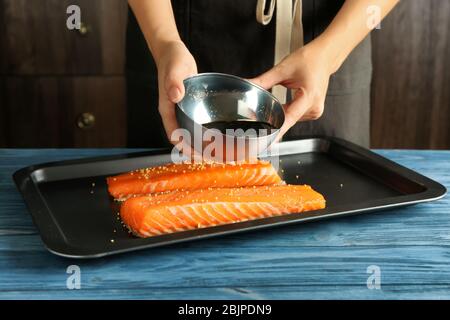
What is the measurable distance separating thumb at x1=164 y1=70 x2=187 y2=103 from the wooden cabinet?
50.7 inches

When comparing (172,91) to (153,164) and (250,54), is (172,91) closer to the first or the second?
(153,164)

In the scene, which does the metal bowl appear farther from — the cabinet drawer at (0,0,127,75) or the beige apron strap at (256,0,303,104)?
the cabinet drawer at (0,0,127,75)

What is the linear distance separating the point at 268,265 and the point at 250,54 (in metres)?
0.71

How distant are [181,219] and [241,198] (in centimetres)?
11

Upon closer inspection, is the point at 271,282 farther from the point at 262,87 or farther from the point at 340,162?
the point at 340,162

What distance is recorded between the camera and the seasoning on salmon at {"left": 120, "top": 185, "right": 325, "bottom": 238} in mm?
1071

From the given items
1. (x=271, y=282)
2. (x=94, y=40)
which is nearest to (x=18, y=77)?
(x=94, y=40)

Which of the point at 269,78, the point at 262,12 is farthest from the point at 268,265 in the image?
the point at 262,12

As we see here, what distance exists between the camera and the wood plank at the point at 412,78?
2.44 metres

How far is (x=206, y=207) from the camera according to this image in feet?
3.63

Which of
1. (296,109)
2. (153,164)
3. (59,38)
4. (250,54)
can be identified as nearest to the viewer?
(296,109)

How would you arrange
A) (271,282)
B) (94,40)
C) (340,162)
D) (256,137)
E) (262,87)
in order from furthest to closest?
1. (94,40)
2. (340,162)
3. (262,87)
4. (256,137)
5. (271,282)

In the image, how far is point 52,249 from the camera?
938 mm

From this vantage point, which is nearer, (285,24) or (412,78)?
(285,24)
